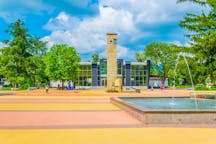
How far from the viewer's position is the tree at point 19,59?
2240 inches

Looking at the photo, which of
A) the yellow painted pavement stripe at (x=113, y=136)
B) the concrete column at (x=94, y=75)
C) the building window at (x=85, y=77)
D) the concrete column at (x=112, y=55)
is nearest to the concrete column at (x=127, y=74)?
the concrete column at (x=94, y=75)

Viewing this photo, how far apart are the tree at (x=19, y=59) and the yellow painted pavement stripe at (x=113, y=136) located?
4915 cm

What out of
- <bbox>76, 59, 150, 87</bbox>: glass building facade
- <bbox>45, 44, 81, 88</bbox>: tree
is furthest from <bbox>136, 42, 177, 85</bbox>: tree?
<bbox>45, 44, 81, 88</bbox>: tree

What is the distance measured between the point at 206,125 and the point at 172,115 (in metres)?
1.14

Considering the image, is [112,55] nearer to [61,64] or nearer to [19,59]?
[61,64]

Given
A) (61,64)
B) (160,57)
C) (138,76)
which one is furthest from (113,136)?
(160,57)

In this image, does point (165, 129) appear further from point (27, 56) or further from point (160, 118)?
point (27, 56)

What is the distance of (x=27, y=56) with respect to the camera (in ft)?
200

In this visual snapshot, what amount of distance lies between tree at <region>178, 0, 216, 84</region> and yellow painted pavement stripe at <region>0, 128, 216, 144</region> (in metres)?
10.6

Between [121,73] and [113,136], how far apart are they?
66066mm

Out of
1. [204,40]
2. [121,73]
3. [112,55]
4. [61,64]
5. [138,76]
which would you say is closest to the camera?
[204,40]

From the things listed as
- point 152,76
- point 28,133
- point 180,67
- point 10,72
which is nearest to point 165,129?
→ point 28,133

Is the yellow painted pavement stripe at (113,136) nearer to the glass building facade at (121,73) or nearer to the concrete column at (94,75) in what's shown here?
the glass building facade at (121,73)

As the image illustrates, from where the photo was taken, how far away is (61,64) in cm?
5453
